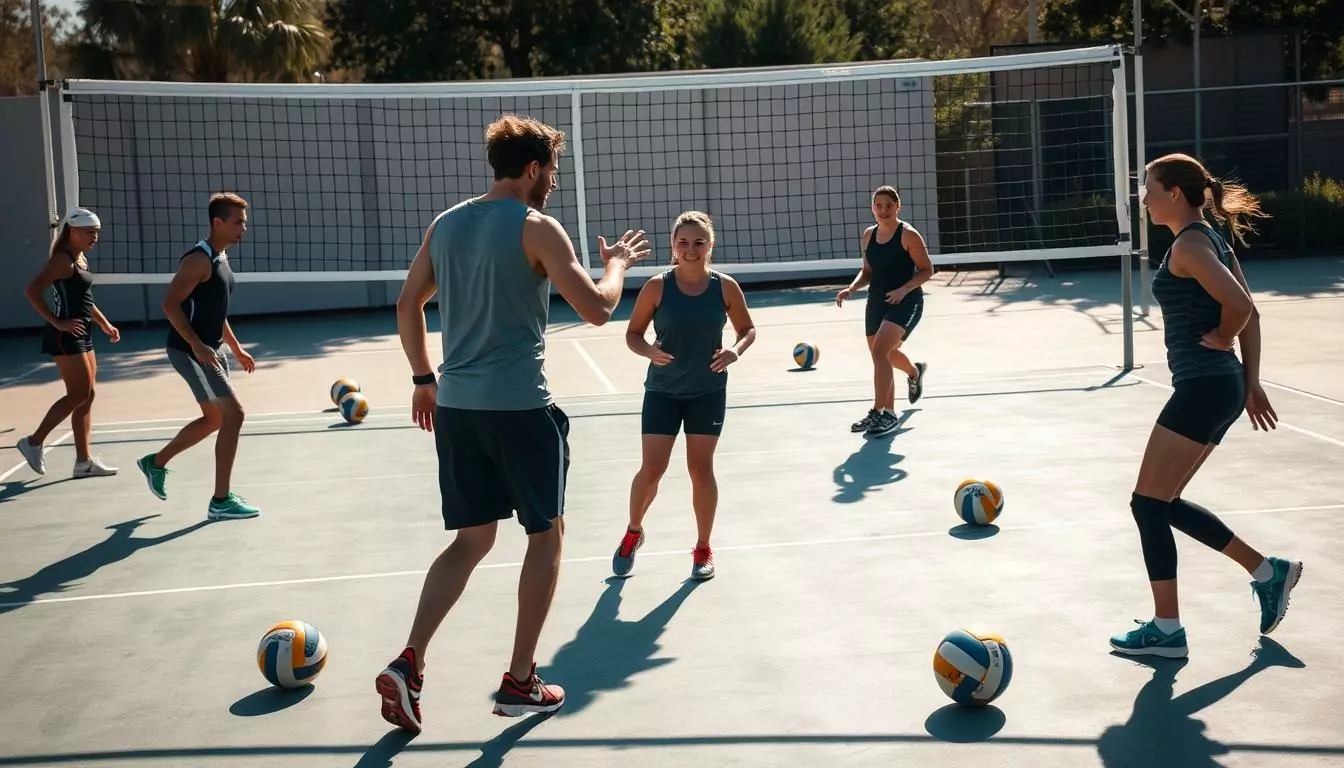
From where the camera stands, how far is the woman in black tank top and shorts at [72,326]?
9984 millimetres

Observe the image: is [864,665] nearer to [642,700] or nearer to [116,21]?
[642,700]

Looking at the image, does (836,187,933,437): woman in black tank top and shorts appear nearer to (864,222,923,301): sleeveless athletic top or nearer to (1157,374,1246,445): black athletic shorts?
(864,222,923,301): sleeveless athletic top

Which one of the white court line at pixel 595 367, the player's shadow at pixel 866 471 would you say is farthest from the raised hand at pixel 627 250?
the white court line at pixel 595 367

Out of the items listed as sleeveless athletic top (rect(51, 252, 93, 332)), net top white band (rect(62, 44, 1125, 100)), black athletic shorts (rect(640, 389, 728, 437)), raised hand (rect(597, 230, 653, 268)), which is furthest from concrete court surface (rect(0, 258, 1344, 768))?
net top white band (rect(62, 44, 1125, 100))

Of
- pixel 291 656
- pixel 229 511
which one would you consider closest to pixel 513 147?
pixel 291 656

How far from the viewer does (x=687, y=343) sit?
710 centimetres

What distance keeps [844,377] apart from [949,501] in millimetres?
5545

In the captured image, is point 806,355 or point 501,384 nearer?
point 501,384

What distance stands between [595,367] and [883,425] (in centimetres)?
535

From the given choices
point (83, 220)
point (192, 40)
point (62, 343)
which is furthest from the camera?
point (192, 40)

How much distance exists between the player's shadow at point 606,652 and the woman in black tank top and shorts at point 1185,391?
6.28ft

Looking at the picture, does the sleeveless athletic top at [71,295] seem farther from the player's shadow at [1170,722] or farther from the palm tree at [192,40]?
the palm tree at [192,40]

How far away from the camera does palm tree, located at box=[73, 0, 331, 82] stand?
28953mm

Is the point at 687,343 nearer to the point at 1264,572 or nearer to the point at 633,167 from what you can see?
the point at 1264,572
